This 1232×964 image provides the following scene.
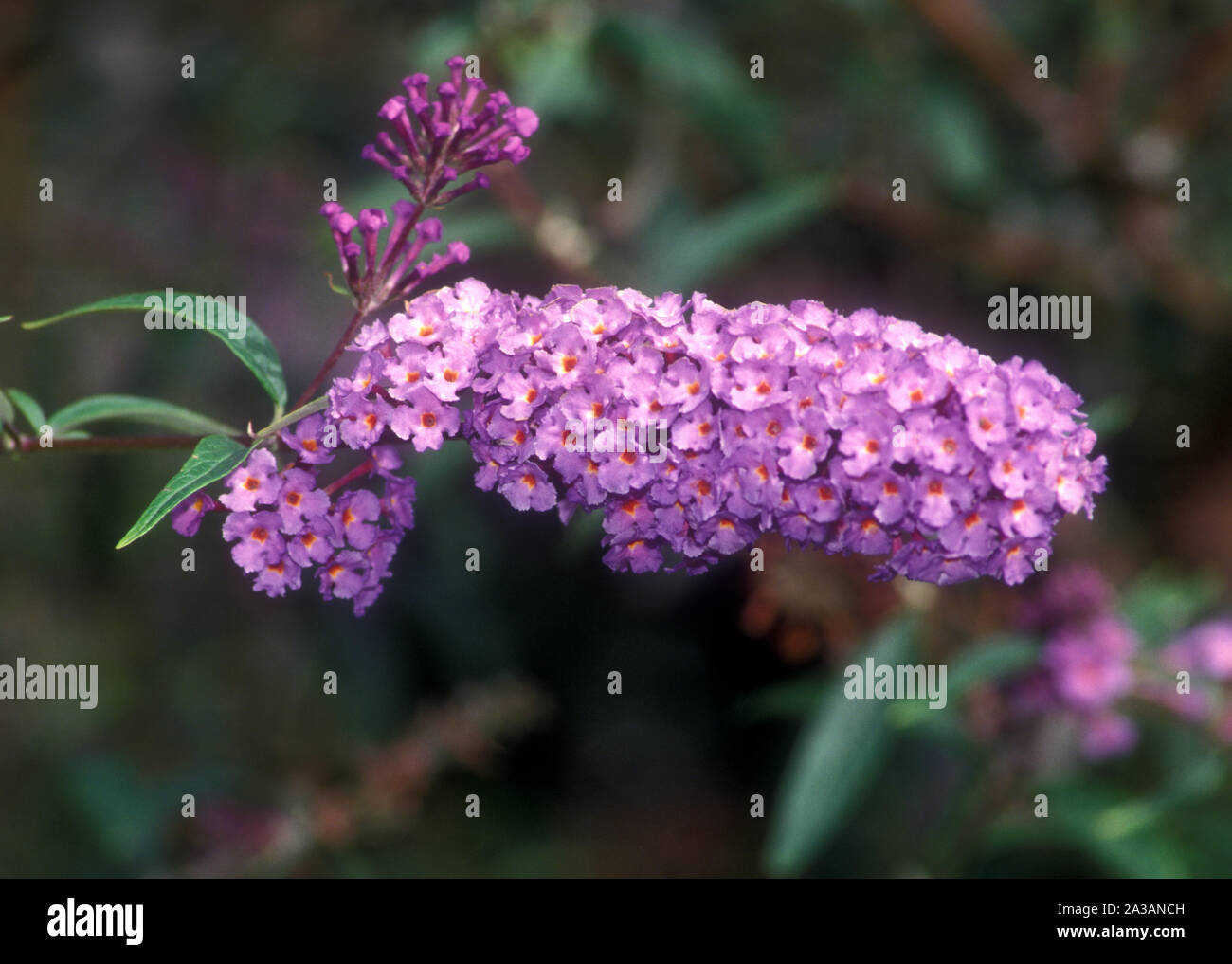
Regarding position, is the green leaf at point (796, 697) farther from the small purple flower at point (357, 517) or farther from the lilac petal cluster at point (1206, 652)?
the small purple flower at point (357, 517)

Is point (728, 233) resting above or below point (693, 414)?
above

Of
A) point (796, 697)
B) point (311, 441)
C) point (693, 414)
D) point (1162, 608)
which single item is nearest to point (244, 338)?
point (311, 441)

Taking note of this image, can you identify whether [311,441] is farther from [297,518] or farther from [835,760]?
[835,760]

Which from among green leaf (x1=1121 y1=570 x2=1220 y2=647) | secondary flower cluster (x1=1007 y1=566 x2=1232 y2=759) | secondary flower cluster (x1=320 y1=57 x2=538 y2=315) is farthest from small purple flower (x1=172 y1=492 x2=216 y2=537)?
green leaf (x1=1121 y1=570 x2=1220 y2=647)

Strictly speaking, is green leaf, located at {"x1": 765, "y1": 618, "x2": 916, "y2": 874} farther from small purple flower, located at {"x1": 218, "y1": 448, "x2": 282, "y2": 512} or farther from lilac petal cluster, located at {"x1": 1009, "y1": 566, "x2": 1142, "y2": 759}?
small purple flower, located at {"x1": 218, "y1": 448, "x2": 282, "y2": 512}

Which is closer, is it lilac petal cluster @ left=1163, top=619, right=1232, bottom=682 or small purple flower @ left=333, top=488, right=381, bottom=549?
small purple flower @ left=333, top=488, right=381, bottom=549
